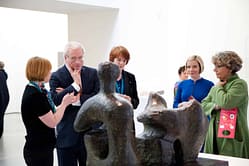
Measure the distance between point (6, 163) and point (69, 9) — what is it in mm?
2912

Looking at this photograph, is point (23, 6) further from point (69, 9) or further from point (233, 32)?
point (233, 32)

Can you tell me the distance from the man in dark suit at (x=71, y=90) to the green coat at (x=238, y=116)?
0.85 meters

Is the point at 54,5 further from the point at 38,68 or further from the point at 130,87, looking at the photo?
the point at 38,68

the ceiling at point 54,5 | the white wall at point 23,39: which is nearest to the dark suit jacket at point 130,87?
the ceiling at point 54,5

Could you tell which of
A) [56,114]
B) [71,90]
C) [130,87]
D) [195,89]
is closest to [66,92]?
[71,90]

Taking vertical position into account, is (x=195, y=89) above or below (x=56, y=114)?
above

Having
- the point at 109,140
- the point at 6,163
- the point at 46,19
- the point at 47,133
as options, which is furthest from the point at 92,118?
the point at 46,19

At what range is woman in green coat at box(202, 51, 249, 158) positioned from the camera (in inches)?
111

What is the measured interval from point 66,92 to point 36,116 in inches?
12.4

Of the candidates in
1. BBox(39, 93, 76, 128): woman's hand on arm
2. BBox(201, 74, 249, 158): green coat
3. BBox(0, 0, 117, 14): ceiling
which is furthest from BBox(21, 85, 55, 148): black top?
BBox(0, 0, 117, 14): ceiling

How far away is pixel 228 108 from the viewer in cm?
283

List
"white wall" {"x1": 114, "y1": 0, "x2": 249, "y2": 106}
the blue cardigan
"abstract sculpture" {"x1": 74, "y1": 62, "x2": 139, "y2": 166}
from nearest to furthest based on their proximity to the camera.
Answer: "abstract sculpture" {"x1": 74, "y1": 62, "x2": 139, "y2": 166} → the blue cardigan → "white wall" {"x1": 114, "y1": 0, "x2": 249, "y2": 106}

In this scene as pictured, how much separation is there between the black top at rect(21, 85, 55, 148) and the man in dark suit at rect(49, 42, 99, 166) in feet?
0.67

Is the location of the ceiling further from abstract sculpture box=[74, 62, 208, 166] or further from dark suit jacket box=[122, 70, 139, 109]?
abstract sculpture box=[74, 62, 208, 166]
